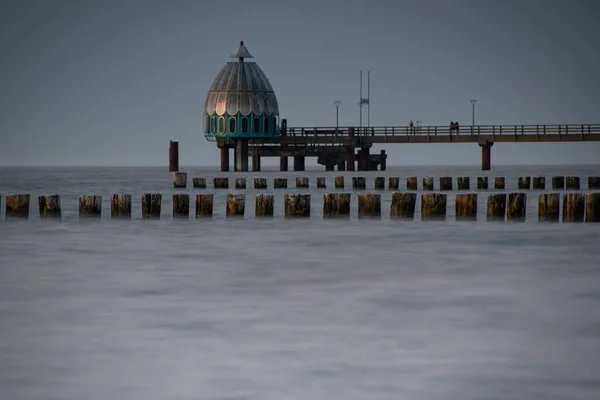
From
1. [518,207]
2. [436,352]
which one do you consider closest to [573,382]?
[436,352]

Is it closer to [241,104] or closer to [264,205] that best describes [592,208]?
[264,205]

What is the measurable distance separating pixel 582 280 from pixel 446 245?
606cm

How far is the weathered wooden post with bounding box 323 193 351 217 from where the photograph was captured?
99.3 feet

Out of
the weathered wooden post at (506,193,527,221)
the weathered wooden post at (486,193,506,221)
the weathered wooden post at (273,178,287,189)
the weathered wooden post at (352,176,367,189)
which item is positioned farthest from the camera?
the weathered wooden post at (352,176,367,189)

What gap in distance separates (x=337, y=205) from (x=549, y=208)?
5.73m

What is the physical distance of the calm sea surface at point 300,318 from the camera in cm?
953

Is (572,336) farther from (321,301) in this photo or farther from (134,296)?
(134,296)

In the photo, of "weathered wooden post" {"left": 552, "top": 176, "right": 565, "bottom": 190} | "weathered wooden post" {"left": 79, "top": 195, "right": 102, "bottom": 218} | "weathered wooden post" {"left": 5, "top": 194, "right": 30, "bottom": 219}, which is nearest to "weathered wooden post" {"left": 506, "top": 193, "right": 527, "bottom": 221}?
"weathered wooden post" {"left": 79, "top": 195, "right": 102, "bottom": 218}

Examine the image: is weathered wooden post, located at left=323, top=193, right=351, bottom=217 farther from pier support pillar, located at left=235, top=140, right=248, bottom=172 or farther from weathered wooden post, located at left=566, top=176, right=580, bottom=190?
pier support pillar, located at left=235, top=140, right=248, bottom=172

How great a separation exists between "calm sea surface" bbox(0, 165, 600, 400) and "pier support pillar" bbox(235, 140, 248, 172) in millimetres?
58608

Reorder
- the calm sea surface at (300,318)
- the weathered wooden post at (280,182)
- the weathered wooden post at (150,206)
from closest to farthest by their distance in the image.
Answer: the calm sea surface at (300,318) < the weathered wooden post at (150,206) < the weathered wooden post at (280,182)

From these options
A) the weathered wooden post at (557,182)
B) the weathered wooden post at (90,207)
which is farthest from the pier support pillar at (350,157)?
the weathered wooden post at (90,207)

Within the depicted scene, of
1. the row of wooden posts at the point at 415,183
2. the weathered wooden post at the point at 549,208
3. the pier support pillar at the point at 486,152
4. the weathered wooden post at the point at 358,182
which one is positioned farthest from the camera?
the pier support pillar at the point at 486,152

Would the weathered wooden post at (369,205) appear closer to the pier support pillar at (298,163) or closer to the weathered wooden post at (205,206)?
the weathered wooden post at (205,206)
